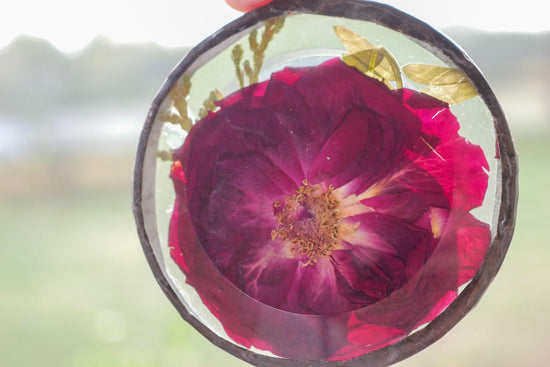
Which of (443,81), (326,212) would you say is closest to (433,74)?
(443,81)

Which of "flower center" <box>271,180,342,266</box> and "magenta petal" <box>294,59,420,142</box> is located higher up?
"magenta petal" <box>294,59,420,142</box>

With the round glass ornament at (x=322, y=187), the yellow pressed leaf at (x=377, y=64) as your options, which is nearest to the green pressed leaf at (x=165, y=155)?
the round glass ornament at (x=322, y=187)

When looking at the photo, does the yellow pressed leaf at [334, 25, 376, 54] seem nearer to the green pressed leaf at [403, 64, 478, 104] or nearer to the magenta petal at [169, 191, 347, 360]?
the green pressed leaf at [403, 64, 478, 104]

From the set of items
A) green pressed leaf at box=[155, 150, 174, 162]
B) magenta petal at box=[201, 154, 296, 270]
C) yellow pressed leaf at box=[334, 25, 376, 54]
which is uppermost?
yellow pressed leaf at box=[334, 25, 376, 54]

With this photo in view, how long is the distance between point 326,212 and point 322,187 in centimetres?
2

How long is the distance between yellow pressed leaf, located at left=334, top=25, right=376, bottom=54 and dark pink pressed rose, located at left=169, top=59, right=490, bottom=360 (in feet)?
0.04

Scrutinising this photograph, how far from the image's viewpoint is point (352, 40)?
0.31m

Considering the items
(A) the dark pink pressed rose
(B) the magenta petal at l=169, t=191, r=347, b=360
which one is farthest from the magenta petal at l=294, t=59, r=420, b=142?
(B) the magenta petal at l=169, t=191, r=347, b=360

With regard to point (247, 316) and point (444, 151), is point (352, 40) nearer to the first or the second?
point (444, 151)

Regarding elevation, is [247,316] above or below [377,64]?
below

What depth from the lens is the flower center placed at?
33 centimetres

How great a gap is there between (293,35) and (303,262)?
0.48 ft

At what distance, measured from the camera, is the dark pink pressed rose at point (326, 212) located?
32cm

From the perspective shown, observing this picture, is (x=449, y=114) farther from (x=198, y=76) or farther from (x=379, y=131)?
(x=198, y=76)
